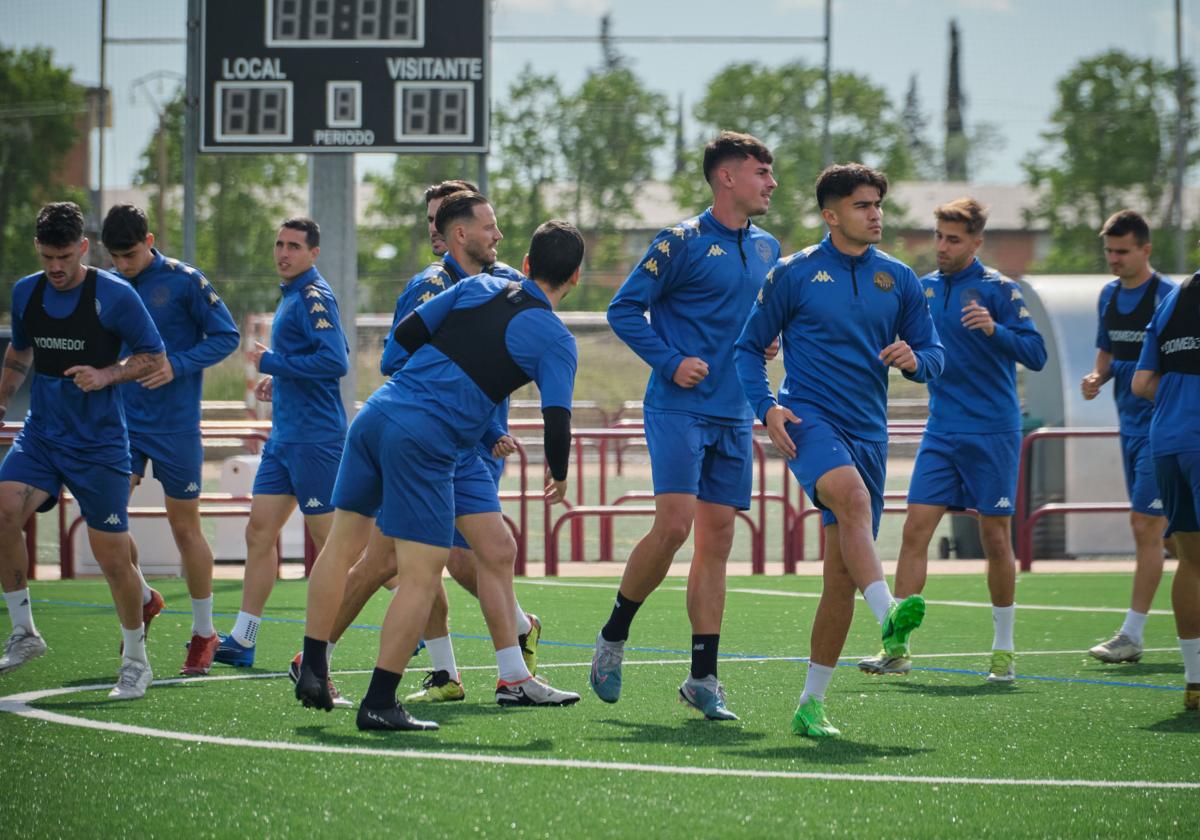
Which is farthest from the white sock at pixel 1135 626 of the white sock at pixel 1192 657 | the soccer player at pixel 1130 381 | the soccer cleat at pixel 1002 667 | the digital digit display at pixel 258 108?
the digital digit display at pixel 258 108

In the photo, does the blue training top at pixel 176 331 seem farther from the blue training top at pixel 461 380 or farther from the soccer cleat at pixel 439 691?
the blue training top at pixel 461 380

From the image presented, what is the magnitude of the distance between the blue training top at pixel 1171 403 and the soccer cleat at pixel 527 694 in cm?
252

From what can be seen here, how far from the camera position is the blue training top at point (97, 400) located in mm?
7039

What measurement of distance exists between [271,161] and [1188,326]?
4339cm

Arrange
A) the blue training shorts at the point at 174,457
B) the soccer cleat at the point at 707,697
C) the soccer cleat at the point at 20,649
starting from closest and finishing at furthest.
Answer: the soccer cleat at the point at 707,697
the soccer cleat at the point at 20,649
the blue training shorts at the point at 174,457

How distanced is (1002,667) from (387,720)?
3175 mm

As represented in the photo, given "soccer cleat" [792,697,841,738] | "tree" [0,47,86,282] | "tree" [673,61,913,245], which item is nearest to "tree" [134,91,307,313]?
"tree" [0,47,86,282]

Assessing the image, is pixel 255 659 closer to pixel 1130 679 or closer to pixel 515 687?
pixel 515 687

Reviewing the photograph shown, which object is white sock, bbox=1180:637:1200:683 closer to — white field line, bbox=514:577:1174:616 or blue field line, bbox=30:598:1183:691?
blue field line, bbox=30:598:1183:691

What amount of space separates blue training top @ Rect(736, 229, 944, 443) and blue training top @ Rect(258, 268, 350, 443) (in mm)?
2523

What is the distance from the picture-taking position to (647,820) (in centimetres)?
464

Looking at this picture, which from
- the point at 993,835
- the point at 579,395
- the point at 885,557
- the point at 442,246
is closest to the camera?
the point at 993,835

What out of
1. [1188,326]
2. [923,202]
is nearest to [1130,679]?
[1188,326]

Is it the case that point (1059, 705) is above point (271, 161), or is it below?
below
